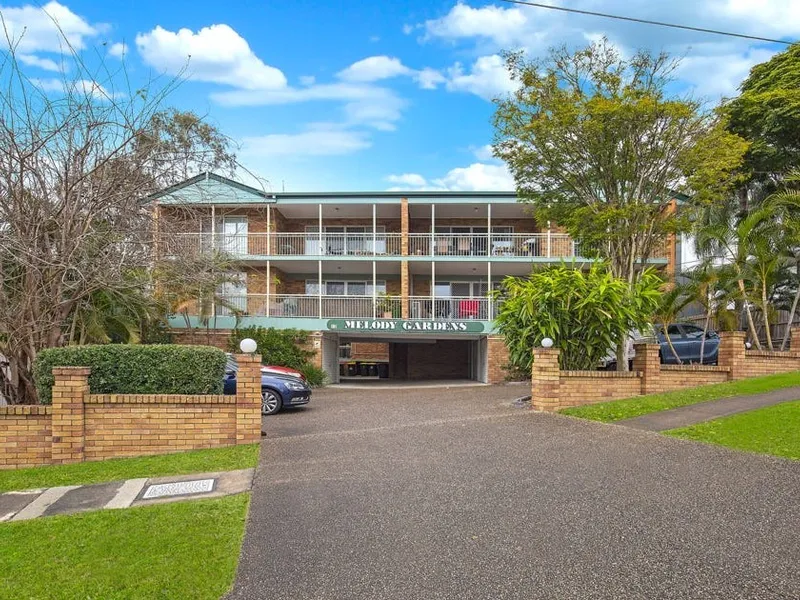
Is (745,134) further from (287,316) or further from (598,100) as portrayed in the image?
(287,316)

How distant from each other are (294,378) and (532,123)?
7.57m

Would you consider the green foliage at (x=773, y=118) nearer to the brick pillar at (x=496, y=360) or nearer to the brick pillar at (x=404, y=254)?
the brick pillar at (x=496, y=360)

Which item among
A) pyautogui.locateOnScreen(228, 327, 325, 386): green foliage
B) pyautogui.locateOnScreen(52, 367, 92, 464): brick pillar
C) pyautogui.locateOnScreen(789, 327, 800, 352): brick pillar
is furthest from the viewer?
pyautogui.locateOnScreen(228, 327, 325, 386): green foliage

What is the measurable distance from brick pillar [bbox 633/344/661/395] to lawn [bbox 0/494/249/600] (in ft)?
28.0

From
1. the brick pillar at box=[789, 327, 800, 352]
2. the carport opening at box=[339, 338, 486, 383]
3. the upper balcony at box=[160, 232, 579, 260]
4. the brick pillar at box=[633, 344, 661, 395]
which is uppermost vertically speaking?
the upper balcony at box=[160, 232, 579, 260]

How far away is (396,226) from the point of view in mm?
26188

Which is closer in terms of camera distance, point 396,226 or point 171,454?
point 171,454

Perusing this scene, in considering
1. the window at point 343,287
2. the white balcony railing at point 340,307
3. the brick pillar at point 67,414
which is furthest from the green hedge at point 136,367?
the window at point 343,287

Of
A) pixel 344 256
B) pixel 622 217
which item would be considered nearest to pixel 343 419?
pixel 622 217

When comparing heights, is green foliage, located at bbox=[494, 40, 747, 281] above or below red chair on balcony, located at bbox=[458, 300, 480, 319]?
above

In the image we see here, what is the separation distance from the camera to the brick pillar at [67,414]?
8.12 m

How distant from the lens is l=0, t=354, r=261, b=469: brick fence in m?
8.14

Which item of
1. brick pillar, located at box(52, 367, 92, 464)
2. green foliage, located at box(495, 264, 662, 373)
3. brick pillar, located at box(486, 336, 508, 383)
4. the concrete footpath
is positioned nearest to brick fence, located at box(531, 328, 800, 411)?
green foliage, located at box(495, 264, 662, 373)

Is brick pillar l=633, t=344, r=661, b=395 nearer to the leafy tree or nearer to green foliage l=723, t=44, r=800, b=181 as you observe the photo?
the leafy tree
